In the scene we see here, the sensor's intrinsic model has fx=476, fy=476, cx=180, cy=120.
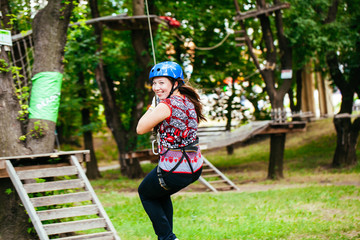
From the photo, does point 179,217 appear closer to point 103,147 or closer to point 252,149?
point 252,149

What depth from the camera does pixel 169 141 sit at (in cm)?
433

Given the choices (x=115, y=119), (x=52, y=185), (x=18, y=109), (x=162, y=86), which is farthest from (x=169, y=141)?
(x=115, y=119)

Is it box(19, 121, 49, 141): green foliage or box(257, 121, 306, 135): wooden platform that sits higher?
box(19, 121, 49, 141): green foliage

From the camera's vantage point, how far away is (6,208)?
7133 millimetres

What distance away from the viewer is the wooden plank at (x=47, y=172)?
669 centimetres

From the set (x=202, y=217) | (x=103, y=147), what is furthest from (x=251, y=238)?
(x=103, y=147)

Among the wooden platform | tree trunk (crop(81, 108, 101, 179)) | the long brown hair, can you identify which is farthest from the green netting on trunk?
tree trunk (crop(81, 108, 101, 179))

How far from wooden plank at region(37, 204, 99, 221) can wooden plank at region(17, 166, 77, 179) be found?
61 cm

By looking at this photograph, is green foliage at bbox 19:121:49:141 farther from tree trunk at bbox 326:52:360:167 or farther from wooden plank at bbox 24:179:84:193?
tree trunk at bbox 326:52:360:167

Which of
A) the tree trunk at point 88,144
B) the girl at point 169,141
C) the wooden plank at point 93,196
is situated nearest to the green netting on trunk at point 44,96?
the wooden plank at point 93,196

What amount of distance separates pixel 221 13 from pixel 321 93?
14240 mm

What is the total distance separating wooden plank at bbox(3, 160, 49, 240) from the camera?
235 inches

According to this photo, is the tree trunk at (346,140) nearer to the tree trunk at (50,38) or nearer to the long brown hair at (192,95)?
the tree trunk at (50,38)

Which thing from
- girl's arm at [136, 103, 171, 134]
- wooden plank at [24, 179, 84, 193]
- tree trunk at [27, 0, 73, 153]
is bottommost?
wooden plank at [24, 179, 84, 193]
